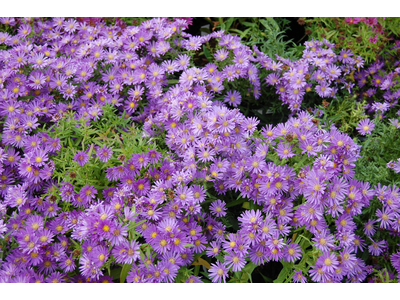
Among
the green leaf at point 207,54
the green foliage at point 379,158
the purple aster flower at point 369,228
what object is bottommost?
the purple aster flower at point 369,228

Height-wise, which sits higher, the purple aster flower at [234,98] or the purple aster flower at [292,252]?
the purple aster flower at [234,98]

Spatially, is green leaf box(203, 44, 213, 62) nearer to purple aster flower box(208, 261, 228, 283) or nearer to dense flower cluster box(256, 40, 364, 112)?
dense flower cluster box(256, 40, 364, 112)

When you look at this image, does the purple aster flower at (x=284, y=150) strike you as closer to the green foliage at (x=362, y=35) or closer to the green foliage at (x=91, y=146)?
the green foliage at (x=91, y=146)

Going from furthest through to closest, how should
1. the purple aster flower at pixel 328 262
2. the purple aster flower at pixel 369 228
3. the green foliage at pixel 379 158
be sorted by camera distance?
the green foliage at pixel 379 158 → the purple aster flower at pixel 369 228 → the purple aster flower at pixel 328 262

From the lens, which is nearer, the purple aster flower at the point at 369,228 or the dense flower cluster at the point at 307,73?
the purple aster flower at the point at 369,228

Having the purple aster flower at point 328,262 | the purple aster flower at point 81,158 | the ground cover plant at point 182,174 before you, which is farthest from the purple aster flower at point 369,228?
the purple aster flower at point 81,158

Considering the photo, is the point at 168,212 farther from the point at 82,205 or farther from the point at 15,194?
the point at 15,194

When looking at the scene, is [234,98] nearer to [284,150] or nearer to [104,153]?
[284,150]

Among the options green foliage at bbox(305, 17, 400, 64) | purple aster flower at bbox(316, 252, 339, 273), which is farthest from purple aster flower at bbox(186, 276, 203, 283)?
green foliage at bbox(305, 17, 400, 64)

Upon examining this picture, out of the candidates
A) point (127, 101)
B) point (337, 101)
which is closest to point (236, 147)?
point (127, 101)
